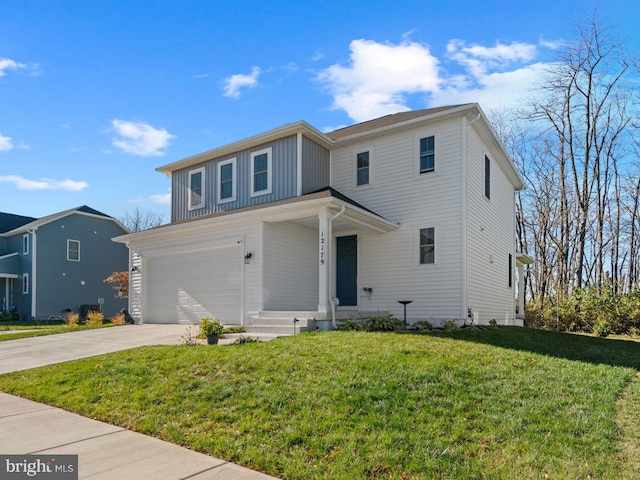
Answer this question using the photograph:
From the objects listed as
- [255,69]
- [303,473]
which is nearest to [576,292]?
[255,69]

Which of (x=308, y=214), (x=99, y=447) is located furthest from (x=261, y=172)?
(x=99, y=447)

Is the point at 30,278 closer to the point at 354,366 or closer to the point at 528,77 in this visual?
the point at 354,366

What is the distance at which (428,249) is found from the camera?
12516mm

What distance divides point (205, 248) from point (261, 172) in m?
2.76

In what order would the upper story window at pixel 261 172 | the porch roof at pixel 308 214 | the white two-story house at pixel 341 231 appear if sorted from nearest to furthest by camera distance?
1. the porch roof at pixel 308 214
2. the white two-story house at pixel 341 231
3. the upper story window at pixel 261 172

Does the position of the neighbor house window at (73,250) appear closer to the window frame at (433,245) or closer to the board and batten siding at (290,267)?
the board and batten siding at (290,267)

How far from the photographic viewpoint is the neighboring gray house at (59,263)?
80.2 feet

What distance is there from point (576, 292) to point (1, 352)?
19.5m

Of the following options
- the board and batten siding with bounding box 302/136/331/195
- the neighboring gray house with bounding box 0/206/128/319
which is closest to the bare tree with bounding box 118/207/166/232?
the neighboring gray house with bounding box 0/206/128/319

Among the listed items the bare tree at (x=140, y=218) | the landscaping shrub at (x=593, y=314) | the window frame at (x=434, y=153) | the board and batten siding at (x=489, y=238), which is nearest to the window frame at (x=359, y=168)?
the window frame at (x=434, y=153)

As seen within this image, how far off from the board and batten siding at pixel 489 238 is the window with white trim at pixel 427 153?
35.0 inches

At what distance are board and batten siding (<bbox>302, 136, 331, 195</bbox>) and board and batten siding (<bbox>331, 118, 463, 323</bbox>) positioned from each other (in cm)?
60

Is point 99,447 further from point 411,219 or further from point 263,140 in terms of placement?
point 263,140

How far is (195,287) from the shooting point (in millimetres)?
13844
